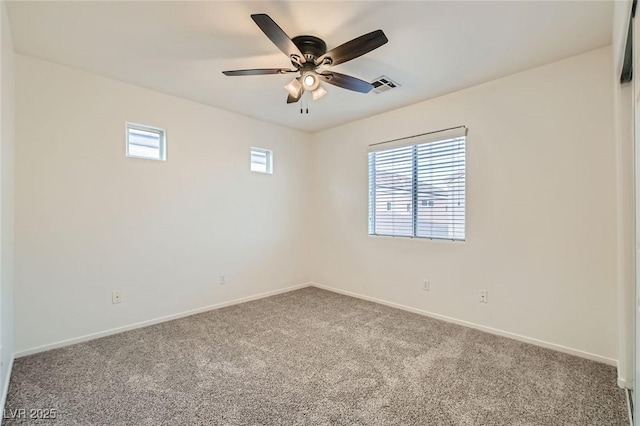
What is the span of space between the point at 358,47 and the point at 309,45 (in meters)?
0.45

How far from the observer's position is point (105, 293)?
9.55ft

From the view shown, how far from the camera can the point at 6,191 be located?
2051 mm

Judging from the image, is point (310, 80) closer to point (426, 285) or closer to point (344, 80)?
point (344, 80)

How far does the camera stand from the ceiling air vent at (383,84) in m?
2.89

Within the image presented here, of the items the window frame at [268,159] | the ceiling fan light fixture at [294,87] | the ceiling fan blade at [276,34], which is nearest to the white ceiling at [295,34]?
the ceiling fan blade at [276,34]

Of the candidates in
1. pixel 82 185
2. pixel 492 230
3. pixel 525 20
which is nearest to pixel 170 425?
pixel 82 185

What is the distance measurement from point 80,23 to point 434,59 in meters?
2.72

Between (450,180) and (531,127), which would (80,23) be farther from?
(531,127)

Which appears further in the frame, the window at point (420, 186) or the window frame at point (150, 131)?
the window at point (420, 186)

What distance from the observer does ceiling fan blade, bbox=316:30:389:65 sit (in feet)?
5.88

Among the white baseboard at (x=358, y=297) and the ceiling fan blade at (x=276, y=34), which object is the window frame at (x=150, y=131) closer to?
the white baseboard at (x=358, y=297)

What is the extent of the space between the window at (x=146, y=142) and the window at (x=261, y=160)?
1181 millimetres

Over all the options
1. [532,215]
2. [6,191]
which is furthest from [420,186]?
[6,191]

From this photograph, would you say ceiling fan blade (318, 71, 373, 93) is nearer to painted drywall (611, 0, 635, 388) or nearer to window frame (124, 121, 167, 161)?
painted drywall (611, 0, 635, 388)
